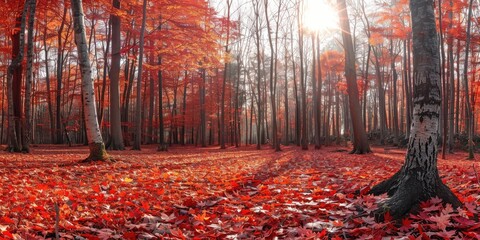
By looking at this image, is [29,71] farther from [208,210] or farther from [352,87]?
[352,87]

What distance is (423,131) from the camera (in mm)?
3385

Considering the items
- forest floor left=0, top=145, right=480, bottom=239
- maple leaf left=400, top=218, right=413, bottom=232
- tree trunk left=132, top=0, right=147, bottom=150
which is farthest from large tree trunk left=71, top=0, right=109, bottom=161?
maple leaf left=400, top=218, right=413, bottom=232

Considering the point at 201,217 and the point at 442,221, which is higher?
the point at 442,221

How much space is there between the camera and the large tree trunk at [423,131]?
3.26 metres

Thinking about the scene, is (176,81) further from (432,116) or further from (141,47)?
(432,116)

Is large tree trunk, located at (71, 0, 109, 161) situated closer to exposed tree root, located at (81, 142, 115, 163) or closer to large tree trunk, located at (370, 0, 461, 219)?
exposed tree root, located at (81, 142, 115, 163)

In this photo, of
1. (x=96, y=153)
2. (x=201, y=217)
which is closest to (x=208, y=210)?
(x=201, y=217)

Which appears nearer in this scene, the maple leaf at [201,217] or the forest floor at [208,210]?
the forest floor at [208,210]

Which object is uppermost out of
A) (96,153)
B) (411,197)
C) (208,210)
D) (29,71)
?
(29,71)

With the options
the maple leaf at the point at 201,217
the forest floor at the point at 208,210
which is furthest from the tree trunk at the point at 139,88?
the maple leaf at the point at 201,217

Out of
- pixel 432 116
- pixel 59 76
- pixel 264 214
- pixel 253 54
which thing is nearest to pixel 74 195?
pixel 264 214

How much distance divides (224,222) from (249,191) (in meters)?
1.67

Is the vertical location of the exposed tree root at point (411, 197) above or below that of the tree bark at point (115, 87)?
below

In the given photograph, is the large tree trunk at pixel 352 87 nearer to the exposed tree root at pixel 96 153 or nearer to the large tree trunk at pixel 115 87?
the exposed tree root at pixel 96 153
